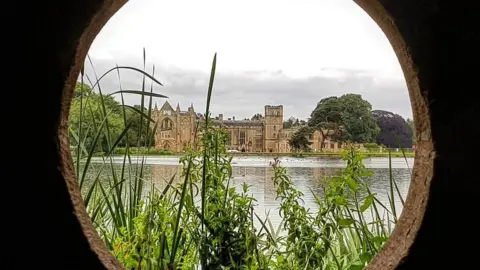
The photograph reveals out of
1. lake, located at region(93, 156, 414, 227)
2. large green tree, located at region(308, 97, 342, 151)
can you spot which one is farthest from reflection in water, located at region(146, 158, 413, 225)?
large green tree, located at region(308, 97, 342, 151)

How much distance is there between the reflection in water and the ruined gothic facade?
0.17ft

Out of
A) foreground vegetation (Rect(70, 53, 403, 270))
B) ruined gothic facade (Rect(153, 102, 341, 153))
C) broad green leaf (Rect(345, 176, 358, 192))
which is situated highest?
ruined gothic facade (Rect(153, 102, 341, 153))

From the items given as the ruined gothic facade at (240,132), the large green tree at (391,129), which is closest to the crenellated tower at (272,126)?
the ruined gothic facade at (240,132)

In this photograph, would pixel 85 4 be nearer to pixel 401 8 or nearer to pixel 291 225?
pixel 401 8

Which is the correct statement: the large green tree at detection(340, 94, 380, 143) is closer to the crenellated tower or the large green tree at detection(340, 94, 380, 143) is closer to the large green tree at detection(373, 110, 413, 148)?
the large green tree at detection(373, 110, 413, 148)

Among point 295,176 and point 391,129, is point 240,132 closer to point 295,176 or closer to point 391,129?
point 295,176

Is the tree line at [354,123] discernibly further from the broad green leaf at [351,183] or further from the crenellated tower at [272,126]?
Result: the broad green leaf at [351,183]

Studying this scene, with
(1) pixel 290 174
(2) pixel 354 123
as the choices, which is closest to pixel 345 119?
(2) pixel 354 123

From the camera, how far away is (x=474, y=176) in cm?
77

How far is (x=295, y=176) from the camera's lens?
1357 millimetres

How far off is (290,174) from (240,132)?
241 mm

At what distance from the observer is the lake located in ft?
4.35

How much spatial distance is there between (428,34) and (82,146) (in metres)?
0.93

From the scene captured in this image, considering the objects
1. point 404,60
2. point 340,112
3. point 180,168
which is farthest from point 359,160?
point 180,168
